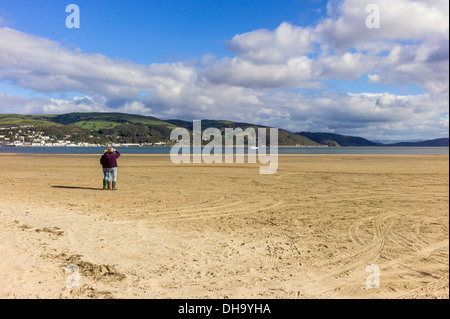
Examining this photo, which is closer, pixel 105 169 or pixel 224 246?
pixel 224 246

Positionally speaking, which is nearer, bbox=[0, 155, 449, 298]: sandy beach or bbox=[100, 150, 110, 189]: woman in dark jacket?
bbox=[0, 155, 449, 298]: sandy beach

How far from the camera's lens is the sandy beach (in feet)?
19.2

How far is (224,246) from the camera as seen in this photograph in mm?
8305

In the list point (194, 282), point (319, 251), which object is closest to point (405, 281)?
point (319, 251)

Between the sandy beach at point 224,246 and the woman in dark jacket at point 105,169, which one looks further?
the woman in dark jacket at point 105,169

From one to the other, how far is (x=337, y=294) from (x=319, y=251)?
231cm

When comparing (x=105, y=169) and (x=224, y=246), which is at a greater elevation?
(x=105, y=169)

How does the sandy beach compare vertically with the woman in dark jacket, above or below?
below

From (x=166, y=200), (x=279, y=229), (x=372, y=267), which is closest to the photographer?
(x=372, y=267)

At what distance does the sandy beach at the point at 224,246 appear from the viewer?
5.85 metres

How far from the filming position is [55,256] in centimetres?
743

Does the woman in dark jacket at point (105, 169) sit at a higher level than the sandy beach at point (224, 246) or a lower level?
higher
